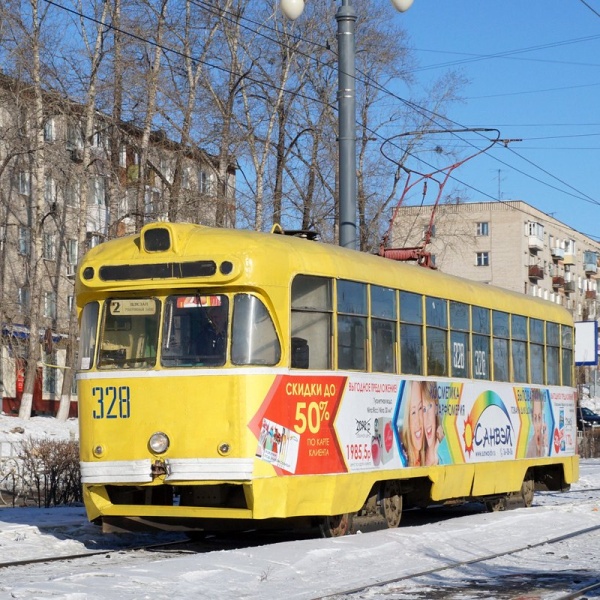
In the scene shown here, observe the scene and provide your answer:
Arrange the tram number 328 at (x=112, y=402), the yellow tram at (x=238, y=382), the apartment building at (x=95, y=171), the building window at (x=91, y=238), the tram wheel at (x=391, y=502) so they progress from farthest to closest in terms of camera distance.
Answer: the building window at (x=91, y=238) → the apartment building at (x=95, y=171) → the tram wheel at (x=391, y=502) → the tram number 328 at (x=112, y=402) → the yellow tram at (x=238, y=382)

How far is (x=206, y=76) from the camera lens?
120 feet

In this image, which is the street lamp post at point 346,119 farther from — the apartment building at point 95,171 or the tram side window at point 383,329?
the apartment building at point 95,171

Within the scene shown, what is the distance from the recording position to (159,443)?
12.1m

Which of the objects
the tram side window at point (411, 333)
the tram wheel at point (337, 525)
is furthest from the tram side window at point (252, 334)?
the tram side window at point (411, 333)

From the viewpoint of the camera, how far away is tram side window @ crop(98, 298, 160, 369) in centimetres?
1247

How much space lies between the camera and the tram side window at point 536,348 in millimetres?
18750

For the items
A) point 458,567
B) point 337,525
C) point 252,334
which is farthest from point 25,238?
point 458,567

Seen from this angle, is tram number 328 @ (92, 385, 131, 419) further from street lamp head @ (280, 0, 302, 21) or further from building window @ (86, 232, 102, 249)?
building window @ (86, 232, 102, 249)

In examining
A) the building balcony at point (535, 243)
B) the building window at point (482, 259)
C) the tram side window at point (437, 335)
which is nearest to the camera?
the tram side window at point (437, 335)

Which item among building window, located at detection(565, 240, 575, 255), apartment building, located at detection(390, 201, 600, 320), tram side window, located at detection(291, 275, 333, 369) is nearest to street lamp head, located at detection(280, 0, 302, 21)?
tram side window, located at detection(291, 275, 333, 369)

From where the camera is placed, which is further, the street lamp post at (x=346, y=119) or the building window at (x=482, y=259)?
the building window at (x=482, y=259)

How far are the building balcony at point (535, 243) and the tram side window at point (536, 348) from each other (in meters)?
70.2

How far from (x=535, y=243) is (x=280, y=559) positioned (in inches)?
3112

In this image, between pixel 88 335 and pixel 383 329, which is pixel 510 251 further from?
pixel 88 335
